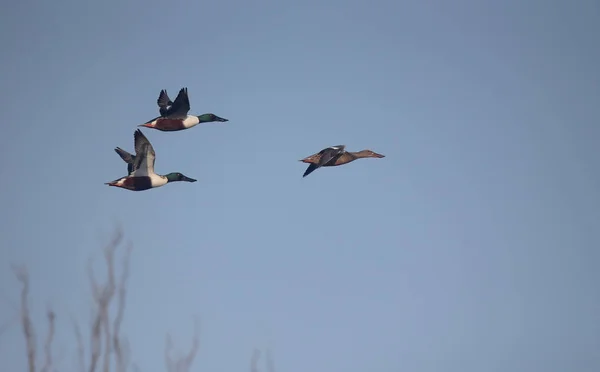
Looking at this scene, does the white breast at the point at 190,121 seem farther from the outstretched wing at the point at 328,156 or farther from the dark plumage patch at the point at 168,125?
the outstretched wing at the point at 328,156

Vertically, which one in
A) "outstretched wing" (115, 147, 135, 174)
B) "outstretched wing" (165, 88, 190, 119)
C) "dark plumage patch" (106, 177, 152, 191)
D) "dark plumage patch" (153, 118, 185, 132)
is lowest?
"dark plumage patch" (106, 177, 152, 191)

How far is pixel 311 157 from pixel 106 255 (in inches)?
303

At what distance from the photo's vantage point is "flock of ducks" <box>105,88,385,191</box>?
84.6ft

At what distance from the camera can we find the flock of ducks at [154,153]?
25.8 meters

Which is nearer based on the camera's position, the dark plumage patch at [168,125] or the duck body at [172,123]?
the duck body at [172,123]

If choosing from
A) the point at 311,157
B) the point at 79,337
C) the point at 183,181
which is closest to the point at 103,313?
the point at 79,337

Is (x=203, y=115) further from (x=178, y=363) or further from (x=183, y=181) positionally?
(x=178, y=363)

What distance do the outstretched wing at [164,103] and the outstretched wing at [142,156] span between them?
100 cm

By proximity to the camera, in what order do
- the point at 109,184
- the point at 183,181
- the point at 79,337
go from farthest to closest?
1. the point at 79,337
2. the point at 183,181
3. the point at 109,184

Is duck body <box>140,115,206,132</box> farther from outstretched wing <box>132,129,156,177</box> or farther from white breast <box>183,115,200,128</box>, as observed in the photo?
outstretched wing <box>132,129,156,177</box>

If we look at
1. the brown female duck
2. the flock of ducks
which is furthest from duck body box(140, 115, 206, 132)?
the brown female duck

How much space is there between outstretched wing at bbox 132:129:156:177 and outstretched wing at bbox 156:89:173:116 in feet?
3.28

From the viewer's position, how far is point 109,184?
83.7ft

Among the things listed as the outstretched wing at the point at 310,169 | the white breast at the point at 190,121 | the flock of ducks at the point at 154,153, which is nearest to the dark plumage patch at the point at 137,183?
the flock of ducks at the point at 154,153
